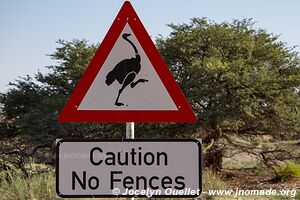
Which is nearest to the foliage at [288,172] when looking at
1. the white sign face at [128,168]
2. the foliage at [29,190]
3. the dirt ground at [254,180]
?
the dirt ground at [254,180]

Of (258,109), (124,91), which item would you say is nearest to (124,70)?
(124,91)

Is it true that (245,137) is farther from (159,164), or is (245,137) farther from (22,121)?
(159,164)

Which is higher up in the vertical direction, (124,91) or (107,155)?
(124,91)

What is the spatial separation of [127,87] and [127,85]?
13mm

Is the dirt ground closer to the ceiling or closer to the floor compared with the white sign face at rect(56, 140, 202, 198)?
closer to the floor

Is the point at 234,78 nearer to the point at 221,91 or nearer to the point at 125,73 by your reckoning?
the point at 221,91

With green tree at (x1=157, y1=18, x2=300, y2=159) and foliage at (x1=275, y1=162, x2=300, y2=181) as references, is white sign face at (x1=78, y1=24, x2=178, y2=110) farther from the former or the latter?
foliage at (x1=275, y1=162, x2=300, y2=181)

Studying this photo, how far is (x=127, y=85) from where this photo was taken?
2896mm

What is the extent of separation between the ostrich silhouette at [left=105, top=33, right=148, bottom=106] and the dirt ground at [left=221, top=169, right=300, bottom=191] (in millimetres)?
8986

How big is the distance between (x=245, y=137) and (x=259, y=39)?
3.17 metres

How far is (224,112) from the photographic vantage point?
12.9 metres

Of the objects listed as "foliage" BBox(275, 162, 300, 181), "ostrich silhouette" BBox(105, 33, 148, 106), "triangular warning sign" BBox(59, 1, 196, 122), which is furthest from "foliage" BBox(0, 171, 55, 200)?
"foliage" BBox(275, 162, 300, 181)

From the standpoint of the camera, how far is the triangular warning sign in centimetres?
289

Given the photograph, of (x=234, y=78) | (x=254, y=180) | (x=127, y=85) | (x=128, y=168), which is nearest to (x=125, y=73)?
(x=127, y=85)
